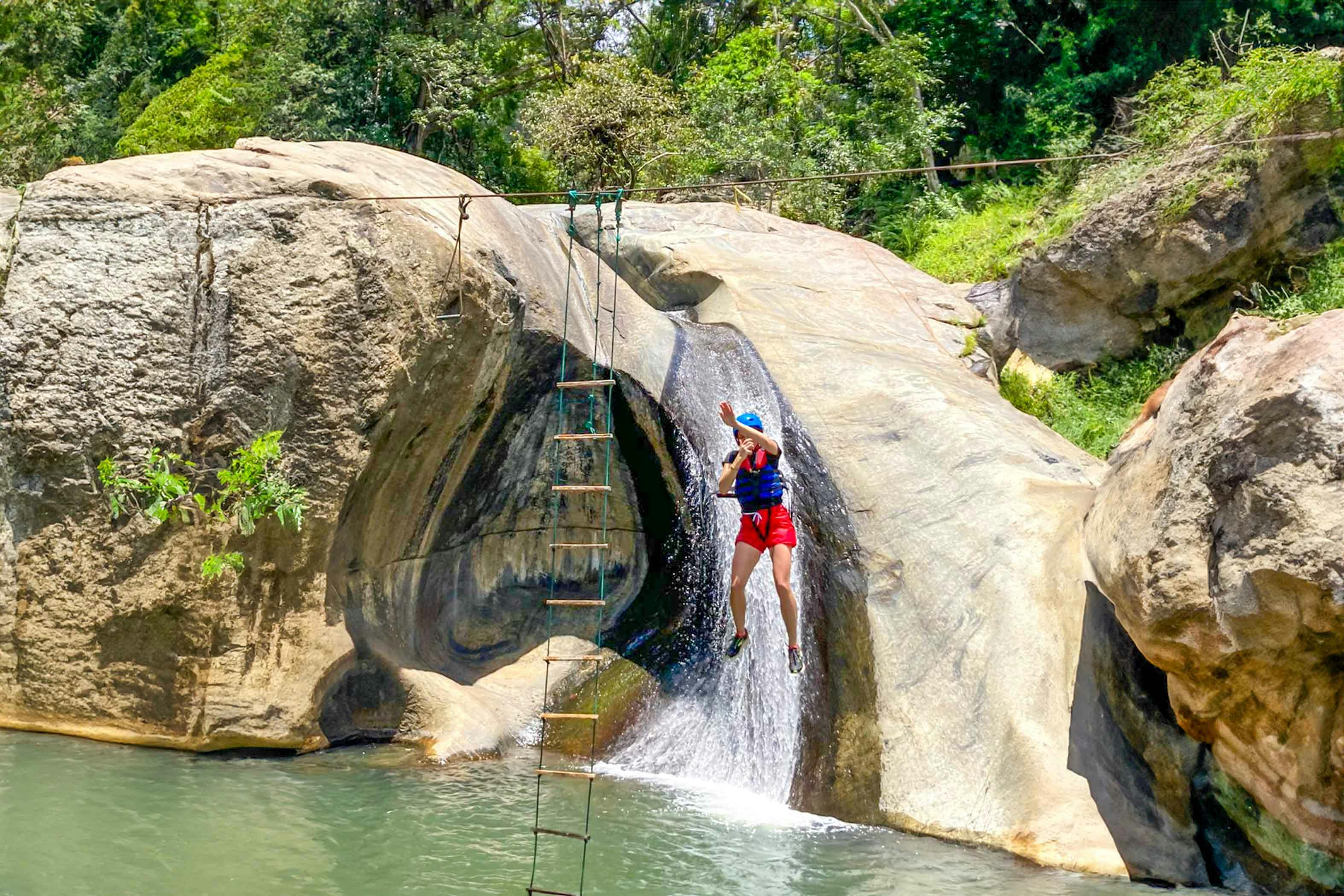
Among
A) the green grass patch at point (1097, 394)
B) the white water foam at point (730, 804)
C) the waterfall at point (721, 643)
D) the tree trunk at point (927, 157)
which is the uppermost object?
the tree trunk at point (927, 157)

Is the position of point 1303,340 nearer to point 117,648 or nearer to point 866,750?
point 866,750

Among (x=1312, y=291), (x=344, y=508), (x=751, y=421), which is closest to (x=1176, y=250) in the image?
(x=1312, y=291)

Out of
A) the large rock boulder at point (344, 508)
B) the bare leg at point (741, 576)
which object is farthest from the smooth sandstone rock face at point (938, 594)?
the bare leg at point (741, 576)

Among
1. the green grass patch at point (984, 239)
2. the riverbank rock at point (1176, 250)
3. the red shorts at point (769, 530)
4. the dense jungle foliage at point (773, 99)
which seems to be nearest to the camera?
the red shorts at point (769, 530)

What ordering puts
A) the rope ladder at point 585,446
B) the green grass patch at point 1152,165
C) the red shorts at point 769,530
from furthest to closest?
the green grass patch at point 1152,165 → the rope ladder at point 585,446 → the red shorts at point 769,530

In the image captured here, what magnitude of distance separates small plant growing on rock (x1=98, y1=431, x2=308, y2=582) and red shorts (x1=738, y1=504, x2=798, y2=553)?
354cm

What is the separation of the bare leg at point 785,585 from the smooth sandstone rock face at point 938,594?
1.24 meters

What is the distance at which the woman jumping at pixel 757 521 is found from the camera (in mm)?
9039

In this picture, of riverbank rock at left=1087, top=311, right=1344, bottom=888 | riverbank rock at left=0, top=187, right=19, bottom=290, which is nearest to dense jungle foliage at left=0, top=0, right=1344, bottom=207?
riverbank rock at left=0, top=187, right=19, bottom=290

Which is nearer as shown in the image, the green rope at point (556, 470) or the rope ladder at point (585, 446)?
the green rope at point (556, 470)

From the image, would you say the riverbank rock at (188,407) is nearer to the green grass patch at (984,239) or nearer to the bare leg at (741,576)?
the bare leg at (741,576)

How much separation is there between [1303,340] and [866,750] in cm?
418

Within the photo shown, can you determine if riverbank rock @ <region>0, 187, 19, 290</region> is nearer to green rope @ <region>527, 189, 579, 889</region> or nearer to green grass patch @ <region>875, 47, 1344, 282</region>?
green rope @ <region>527, 189, 579, 889</region>

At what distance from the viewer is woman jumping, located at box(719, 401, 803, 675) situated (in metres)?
9.04
